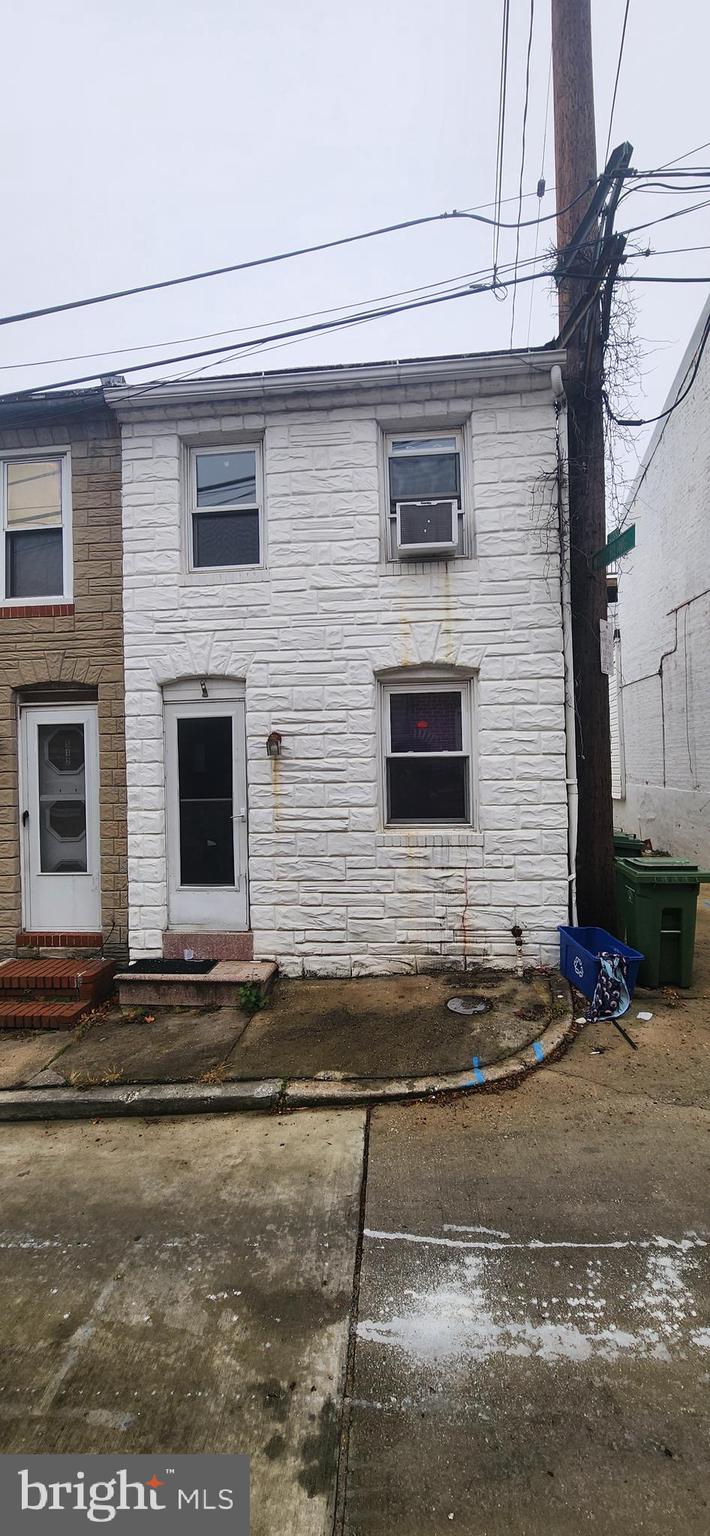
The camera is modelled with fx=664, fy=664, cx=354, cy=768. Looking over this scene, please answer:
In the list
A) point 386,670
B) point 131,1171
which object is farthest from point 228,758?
point 131,1171

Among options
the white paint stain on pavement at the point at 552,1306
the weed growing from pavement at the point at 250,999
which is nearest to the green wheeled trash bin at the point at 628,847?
the weed growing from pavement at the point at 250,999

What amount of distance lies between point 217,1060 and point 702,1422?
3222mm

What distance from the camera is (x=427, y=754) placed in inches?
241

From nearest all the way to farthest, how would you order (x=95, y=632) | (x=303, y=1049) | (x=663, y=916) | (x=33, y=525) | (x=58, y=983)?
(x=303, y=1049)
(x=663, y=916)
(x=58, y=983)
(x=95, y=632)
(x=33, y=525)

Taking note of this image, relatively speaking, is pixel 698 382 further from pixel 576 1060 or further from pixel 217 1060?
pixel 217 1060

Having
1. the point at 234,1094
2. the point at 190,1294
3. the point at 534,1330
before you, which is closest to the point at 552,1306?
the point at 534,1330

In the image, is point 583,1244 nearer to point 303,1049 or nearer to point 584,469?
point 303,1049

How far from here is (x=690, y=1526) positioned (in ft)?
5.94

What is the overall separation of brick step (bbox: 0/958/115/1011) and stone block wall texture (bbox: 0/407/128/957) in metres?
0.44

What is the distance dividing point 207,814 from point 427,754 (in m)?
2.16

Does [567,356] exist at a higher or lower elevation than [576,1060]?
higher

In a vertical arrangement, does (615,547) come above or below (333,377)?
below

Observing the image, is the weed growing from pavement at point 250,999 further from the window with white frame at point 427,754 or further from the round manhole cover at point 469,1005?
the window with white frame at point 427,754

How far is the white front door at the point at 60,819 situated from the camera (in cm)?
648
